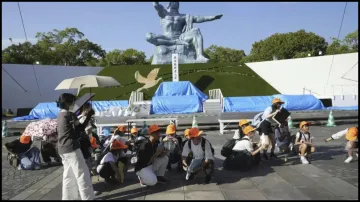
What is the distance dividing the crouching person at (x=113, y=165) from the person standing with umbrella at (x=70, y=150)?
2.39 ft

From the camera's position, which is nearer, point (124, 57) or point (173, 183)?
point (173, 183)

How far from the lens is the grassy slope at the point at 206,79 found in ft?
71.4

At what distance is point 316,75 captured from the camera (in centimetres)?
2095

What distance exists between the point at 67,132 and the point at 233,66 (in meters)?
24.0

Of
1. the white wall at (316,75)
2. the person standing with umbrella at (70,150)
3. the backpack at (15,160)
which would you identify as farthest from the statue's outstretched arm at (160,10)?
the person standing with umbrella at (70,150)

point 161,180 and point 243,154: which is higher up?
point 243,154

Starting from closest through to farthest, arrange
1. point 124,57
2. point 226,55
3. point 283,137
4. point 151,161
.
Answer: point 151,161, point 283,137, point 124,57, point 226,55

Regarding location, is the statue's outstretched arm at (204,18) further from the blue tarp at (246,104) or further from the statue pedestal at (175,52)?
the blue tarp at (246,104)

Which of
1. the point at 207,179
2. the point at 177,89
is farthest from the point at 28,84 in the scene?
the point at 207,179

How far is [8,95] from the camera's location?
69.5 ft

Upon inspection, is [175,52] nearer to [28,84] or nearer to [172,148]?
[28,84]

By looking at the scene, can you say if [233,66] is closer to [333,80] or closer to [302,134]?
[333,80]

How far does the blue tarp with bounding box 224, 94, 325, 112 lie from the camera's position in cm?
1608

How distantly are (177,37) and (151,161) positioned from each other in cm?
2749
